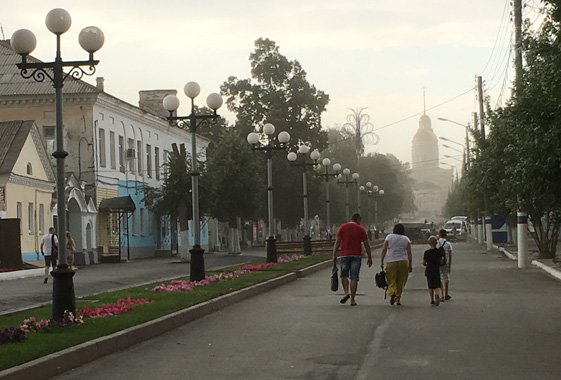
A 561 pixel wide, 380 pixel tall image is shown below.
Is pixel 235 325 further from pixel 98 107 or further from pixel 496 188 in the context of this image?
pixel 98 107

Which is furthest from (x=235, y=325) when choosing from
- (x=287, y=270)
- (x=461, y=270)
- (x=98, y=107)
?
(x=98, y=107)

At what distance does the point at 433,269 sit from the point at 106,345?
29.5 feet

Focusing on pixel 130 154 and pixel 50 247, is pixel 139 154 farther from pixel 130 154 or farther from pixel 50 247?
pixel 50 247

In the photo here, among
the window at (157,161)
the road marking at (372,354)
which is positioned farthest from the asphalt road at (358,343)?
the window at (157,161)

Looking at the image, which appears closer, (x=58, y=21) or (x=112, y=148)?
(x=58, y=21)

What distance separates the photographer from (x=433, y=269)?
19859 mm

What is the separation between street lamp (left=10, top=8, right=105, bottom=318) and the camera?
14594mm

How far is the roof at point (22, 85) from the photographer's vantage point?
52062 millimetres

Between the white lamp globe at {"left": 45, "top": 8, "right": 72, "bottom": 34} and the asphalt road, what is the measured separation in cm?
491

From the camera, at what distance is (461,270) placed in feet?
113

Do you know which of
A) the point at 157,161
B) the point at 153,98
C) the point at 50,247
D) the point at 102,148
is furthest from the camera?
the point at 153,98

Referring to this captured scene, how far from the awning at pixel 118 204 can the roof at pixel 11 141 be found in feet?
27.4

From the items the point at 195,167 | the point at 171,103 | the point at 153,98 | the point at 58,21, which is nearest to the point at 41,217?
the point at 171,103

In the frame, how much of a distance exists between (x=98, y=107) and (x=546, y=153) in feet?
121
